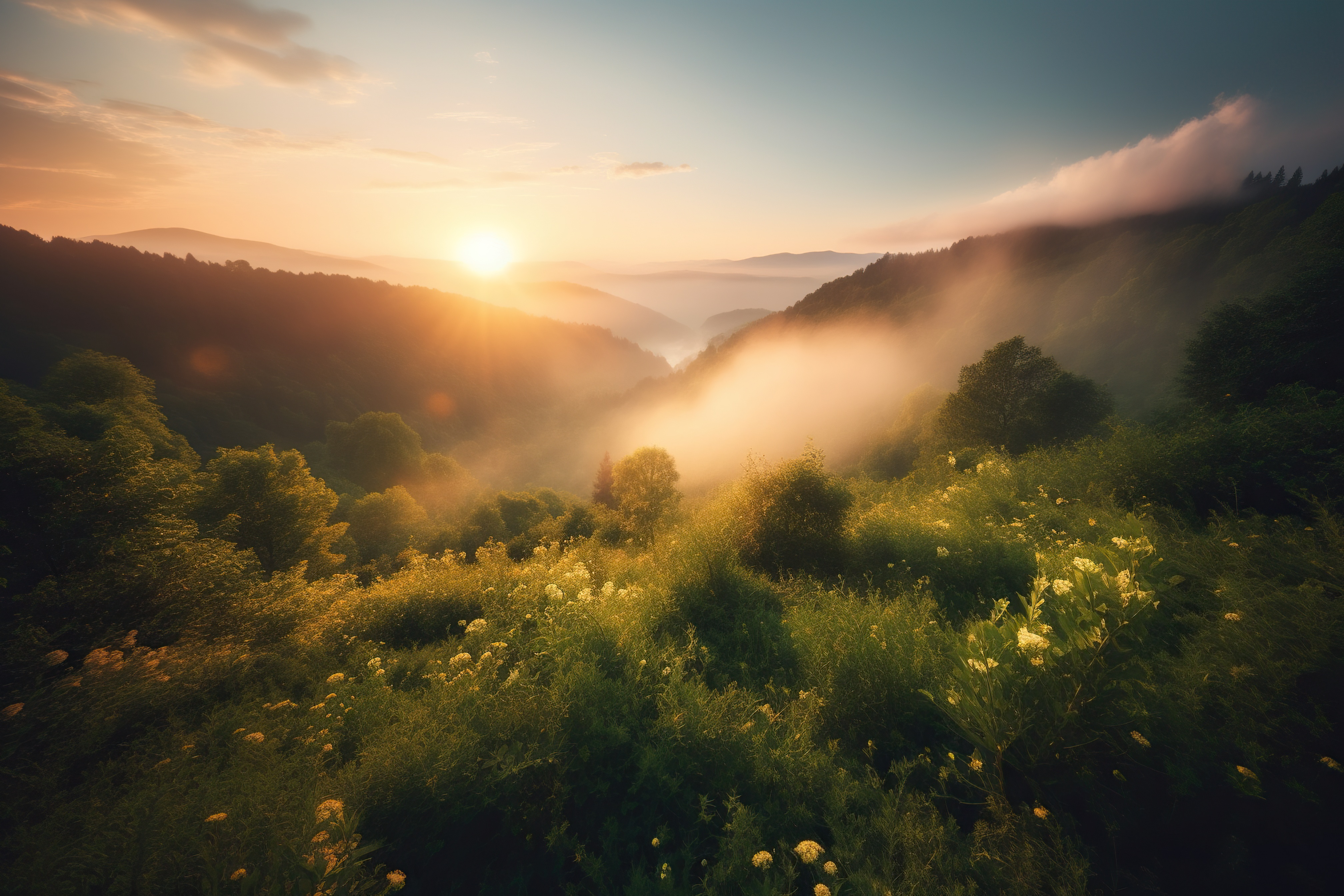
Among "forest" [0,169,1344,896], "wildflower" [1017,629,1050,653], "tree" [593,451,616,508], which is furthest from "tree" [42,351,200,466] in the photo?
"wildflower" [1017,629,1050,653]

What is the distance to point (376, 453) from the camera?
181 ft

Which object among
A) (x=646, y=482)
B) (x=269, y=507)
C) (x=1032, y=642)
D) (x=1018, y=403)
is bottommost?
(x=646, y=482)

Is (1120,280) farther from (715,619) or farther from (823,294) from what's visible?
(715,619)

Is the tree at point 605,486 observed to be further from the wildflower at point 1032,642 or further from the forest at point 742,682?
the wildflower at point 1032,642

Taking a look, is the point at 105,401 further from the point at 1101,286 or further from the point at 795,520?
the point at 1101,286

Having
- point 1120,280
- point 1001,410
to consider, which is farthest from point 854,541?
point 1120,280

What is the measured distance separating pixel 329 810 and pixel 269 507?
2174cm

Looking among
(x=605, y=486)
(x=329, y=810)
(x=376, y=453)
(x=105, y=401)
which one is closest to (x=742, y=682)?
(x=329, y=810)

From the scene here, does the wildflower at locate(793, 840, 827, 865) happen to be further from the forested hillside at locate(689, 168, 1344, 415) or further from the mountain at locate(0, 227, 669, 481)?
the mountain at locate(0, 227, 669, 481)

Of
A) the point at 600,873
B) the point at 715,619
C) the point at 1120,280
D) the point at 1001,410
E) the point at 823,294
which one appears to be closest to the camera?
the point at 600,873

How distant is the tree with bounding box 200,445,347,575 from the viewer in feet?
61.3

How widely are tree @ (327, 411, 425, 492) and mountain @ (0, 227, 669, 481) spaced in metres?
25.7

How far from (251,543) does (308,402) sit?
293 ft

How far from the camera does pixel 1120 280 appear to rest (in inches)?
3034
